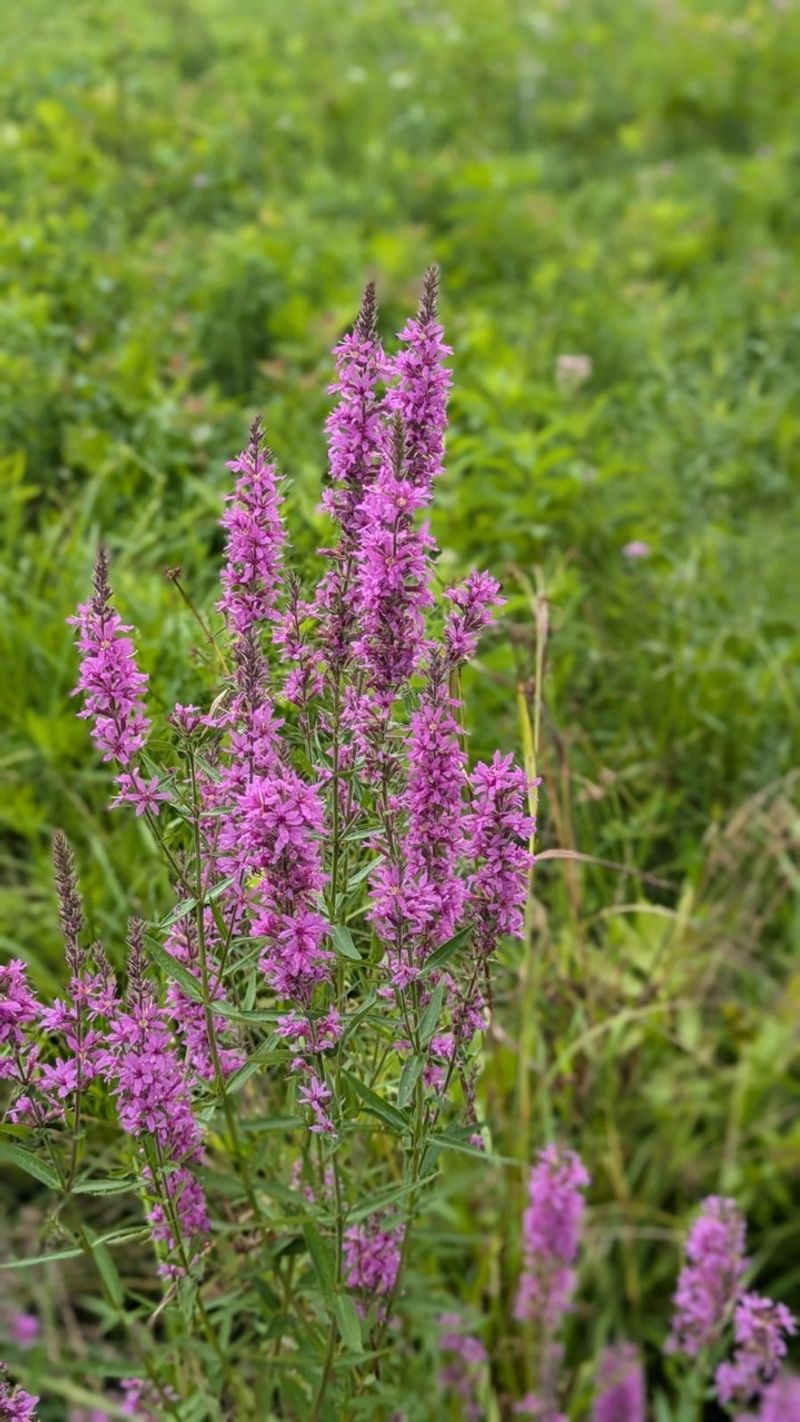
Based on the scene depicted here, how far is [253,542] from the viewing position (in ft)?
4.51

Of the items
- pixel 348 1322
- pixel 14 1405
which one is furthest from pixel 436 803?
pixel 14 1405

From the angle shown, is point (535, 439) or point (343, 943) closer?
point (343, 943)

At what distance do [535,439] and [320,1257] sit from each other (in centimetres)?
237

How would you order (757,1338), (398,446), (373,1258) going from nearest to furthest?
(398,446)
(373,1258)
(757,1338)

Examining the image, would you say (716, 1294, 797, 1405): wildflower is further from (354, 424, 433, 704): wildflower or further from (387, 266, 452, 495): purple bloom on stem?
(387, 266, 452, 495): purple bloom on stem

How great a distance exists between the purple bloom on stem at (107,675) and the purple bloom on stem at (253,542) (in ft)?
0.40

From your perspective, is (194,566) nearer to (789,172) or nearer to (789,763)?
(789,763)

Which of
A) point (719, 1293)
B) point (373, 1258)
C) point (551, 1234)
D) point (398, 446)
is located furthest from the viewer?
point (551, 1234)

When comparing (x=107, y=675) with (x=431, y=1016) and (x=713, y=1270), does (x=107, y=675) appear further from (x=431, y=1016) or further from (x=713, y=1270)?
(x=713, y=1270)

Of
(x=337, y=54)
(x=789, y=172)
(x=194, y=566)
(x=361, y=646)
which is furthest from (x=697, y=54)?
(x=361, y=646)

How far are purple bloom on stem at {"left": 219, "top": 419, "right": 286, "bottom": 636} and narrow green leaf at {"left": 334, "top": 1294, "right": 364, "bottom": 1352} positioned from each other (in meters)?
0.71

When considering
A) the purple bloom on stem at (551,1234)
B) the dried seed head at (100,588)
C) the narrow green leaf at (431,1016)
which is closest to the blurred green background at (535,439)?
the purple bloom on stem at (551,1234)

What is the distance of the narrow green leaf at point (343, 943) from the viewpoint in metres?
1.33

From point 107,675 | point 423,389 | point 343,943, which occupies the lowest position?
point 343,943
